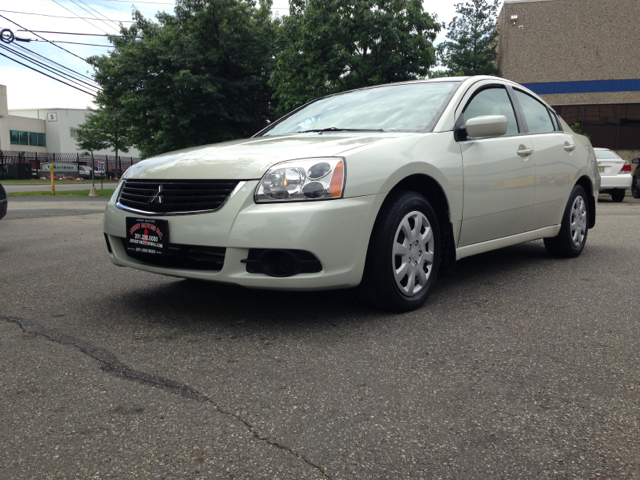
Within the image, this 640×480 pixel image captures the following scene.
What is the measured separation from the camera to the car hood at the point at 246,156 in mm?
3096

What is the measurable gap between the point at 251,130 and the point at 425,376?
794 inches

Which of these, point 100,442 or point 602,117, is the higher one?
point 602,117

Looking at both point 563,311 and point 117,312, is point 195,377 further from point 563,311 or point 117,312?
point 563,311

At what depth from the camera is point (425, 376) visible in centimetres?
245

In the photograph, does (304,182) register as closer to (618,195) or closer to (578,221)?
(578,221)

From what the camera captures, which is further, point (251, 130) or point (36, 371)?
point (251, 130)

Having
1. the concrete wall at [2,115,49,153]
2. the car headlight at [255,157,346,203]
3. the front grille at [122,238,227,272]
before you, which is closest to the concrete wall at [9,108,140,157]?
the concrete wall at [2,115,49,153]

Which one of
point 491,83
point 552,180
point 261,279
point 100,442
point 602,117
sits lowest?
point 100,442

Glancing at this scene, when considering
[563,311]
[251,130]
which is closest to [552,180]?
[563,311]

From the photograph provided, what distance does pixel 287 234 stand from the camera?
2.91 m

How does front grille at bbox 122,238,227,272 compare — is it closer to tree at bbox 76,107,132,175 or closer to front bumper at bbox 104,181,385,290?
front bumper at bbox 104,181,385,290

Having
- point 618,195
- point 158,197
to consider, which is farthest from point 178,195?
point 618,195

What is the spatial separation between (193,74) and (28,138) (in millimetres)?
50252

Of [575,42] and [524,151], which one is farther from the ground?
[575,42]
